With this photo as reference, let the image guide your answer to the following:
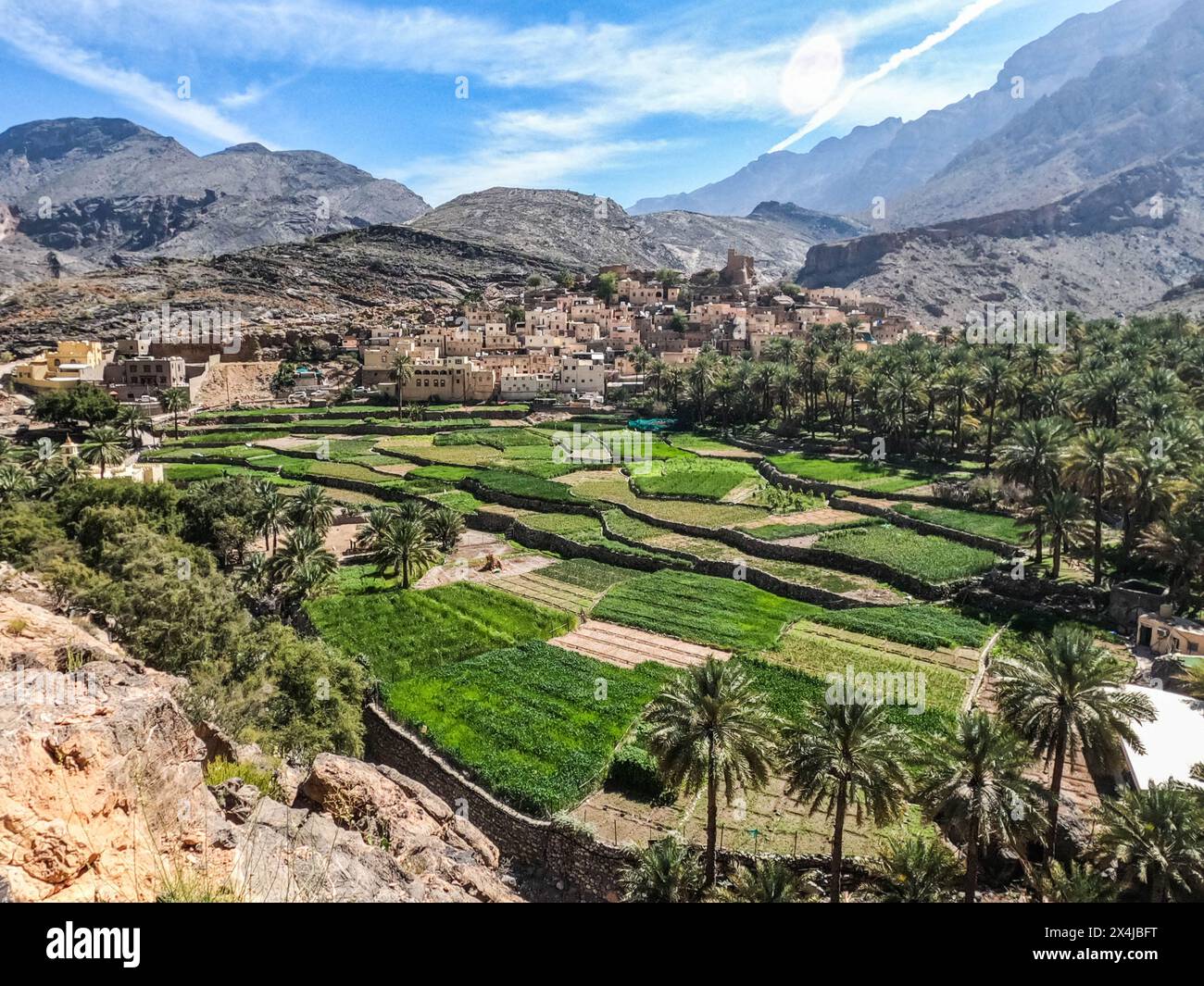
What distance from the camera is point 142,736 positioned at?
47.0 ft

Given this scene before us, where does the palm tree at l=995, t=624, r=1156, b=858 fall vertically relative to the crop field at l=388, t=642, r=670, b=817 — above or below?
above

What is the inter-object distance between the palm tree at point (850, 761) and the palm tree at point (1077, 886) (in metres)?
3.47

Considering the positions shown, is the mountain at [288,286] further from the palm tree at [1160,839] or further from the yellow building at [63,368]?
the palm tree at [1160,839]

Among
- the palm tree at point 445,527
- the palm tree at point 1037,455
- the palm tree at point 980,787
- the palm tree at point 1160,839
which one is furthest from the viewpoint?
the palm tree at point 445,527

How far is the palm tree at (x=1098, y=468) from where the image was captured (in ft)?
120

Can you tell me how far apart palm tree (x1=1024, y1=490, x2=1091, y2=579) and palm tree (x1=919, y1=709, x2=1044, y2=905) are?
23.0m

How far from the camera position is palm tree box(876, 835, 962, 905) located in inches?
719

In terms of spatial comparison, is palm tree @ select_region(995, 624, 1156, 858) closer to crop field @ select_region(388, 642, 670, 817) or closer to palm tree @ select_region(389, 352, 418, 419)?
crop field @ select_region(388, 642, 670, 817)

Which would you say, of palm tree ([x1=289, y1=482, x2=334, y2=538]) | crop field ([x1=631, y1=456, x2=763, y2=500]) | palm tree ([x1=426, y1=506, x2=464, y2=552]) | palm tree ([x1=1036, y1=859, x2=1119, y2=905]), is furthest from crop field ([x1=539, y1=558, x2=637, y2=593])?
palm tree ([x1=1036, y1=859, x2=1119, y2=905])

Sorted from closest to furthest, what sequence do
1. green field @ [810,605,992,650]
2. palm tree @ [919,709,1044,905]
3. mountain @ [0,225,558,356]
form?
palm tree @ [919,709,1044,905], green field @ [810,605,992,650], mountain @ [0,225,558,356]

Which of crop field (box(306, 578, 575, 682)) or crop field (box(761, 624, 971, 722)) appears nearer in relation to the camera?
crop field (box(761, 624, 971, 722))

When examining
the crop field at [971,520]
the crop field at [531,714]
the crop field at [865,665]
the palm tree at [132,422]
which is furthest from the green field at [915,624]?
the palm tree at [132,422]

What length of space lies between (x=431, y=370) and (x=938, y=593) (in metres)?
72.6
